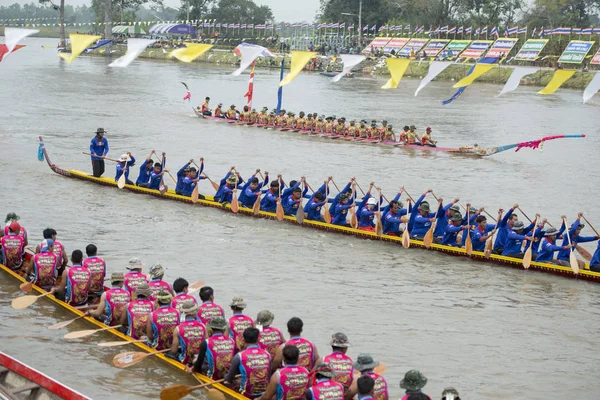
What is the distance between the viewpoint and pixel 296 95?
42562 millimetres

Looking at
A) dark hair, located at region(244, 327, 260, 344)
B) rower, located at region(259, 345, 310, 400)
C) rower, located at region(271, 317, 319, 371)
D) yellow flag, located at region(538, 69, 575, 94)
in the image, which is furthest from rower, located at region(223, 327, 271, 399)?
yellow flag, located at region(538, 69, 575, 94)

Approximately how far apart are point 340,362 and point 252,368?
828 mm

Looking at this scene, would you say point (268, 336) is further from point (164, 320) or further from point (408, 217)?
point (408, 217)

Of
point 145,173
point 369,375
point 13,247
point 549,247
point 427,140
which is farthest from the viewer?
point 427,140

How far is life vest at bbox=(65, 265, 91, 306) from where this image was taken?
31.7 ft

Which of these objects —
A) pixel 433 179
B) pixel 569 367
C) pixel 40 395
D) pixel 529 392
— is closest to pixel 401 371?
pixel 529 392

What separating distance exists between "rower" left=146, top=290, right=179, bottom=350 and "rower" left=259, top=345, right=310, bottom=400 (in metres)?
1.85

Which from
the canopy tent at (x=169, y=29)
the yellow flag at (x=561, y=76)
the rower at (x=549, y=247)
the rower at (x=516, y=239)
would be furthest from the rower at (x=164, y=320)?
the canopy tent at (x=169, y=29)

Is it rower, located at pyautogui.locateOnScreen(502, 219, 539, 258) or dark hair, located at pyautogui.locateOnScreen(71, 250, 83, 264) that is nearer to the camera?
dark hair, located at pyautogui.locateOnScreen(71, 250, 83, 264)

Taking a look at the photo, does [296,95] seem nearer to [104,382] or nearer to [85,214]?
[85,214]

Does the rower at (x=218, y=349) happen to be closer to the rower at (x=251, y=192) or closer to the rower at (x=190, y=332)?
the rower at (x=190, y=332)

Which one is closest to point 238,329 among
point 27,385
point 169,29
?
point 27,385

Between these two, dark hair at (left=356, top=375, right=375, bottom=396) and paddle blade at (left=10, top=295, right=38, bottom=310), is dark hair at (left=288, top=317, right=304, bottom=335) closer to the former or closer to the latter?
dark hair at (left=356, top=375, right=375, bottom=396)

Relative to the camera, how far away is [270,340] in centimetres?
765
